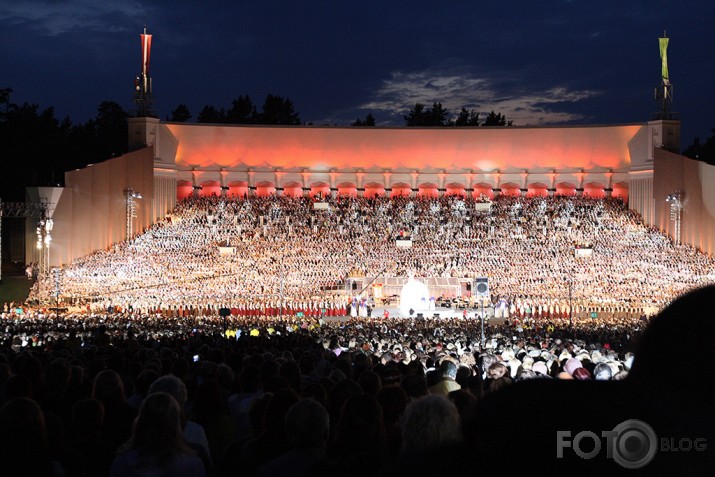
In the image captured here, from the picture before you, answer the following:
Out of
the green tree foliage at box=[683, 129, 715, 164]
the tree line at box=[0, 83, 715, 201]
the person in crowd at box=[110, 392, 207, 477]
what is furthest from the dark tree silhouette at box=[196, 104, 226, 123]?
the person in crowd at box=[110, 392, 207, 477]

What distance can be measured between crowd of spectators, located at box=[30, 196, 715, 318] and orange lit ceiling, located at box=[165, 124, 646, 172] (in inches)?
199

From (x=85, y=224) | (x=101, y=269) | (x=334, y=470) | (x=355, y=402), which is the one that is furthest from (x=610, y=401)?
(x=85, y=224)

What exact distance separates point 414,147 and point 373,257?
1932 centimetres

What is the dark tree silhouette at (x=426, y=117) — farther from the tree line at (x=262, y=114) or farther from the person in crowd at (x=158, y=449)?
the person in crowd at (x=158, y=449)

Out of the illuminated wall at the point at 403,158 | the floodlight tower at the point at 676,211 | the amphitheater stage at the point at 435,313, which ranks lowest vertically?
the amphitheater stage at the point at 435,313

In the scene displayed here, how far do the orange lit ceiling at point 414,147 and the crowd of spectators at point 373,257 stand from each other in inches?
199

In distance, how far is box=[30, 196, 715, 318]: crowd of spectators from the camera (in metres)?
46.1

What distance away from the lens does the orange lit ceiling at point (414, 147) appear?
69.8m

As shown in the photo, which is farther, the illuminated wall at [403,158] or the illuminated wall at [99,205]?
the illuminated wall at [403,158]

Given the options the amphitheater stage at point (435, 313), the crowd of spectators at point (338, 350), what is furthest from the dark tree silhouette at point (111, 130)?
the amphitheater stage at point (435, 313)

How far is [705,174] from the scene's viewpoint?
192ft

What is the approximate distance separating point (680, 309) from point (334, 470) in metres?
2.00

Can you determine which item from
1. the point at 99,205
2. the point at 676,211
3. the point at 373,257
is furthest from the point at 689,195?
the point at 99,205

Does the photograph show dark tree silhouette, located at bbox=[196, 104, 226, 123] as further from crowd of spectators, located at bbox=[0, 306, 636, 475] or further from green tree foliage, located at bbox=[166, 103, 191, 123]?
crowd of spectators, located at bbox=[0, 306, 636, 475]
